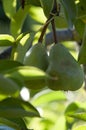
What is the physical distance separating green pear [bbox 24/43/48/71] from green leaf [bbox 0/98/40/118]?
0.13 metres

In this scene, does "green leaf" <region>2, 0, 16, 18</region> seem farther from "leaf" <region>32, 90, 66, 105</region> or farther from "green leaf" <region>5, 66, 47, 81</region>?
"green leaf" <region>5, 66, 47, 81</region>

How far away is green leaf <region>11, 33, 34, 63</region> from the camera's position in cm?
89

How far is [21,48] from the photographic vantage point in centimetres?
90

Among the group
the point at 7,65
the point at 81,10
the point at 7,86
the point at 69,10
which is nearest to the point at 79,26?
the point at 81,10

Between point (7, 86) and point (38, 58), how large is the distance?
236 millimetres

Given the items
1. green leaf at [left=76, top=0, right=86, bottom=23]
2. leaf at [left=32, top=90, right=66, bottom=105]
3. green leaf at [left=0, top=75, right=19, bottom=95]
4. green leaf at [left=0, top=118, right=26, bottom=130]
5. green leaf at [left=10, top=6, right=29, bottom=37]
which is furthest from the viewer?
leaf at [left=32, top=90, right=66, bottom=105]

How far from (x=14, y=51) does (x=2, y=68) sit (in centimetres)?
28

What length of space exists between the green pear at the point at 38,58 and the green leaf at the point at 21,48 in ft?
0.34

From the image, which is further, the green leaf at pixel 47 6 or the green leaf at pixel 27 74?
the green leaf at pixel 47 6

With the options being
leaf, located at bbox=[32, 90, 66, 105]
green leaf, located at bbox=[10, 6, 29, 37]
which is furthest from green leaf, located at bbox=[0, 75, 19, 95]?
leaf, located at bbox=[32, 90, 66, 105]

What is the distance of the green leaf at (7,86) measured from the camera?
519mm

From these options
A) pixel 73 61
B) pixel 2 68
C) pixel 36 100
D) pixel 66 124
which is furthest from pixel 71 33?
pixel 2 68

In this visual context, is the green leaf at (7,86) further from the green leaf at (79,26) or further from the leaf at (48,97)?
the leaf at (48,97)

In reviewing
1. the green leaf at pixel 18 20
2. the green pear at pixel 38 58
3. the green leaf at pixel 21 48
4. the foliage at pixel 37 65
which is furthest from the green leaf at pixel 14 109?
the green leaf at pixel 18 20
